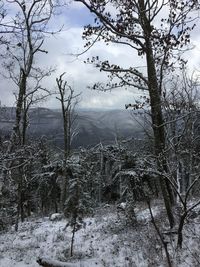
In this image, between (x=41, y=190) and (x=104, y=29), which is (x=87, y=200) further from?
(x=41, y=190)

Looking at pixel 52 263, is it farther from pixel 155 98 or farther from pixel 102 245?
pixel 155 98

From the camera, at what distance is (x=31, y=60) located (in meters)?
15.0

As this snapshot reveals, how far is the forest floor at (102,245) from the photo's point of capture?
11070 mm

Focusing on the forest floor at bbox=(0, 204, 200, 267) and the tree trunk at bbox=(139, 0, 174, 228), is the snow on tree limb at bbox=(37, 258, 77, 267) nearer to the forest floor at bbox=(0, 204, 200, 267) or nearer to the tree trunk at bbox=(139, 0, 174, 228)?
the forest floor at bbox=(0, 204, 200, 267)

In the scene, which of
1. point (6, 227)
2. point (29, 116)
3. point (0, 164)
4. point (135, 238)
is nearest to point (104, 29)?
point (0, 164)

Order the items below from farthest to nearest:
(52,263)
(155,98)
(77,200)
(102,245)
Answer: (77,200) < (102,245) < (155,98) < (52,263)

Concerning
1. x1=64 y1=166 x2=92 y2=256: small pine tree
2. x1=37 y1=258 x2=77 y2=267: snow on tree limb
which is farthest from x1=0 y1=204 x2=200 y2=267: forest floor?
x1=64 y1=166 x2=92 y2=256: small pine tree

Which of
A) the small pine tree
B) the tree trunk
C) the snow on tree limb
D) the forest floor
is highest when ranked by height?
the tree trunk

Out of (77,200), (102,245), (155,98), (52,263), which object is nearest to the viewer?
(52,263)

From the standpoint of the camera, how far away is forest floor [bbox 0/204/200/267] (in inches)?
436

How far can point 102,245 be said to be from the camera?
14023 mm

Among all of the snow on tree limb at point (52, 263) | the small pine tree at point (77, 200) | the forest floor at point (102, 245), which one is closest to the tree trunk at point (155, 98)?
the forest floor at point (102, 245)

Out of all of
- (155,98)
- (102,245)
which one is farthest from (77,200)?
(155,98)

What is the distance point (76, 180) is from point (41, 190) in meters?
24.6
